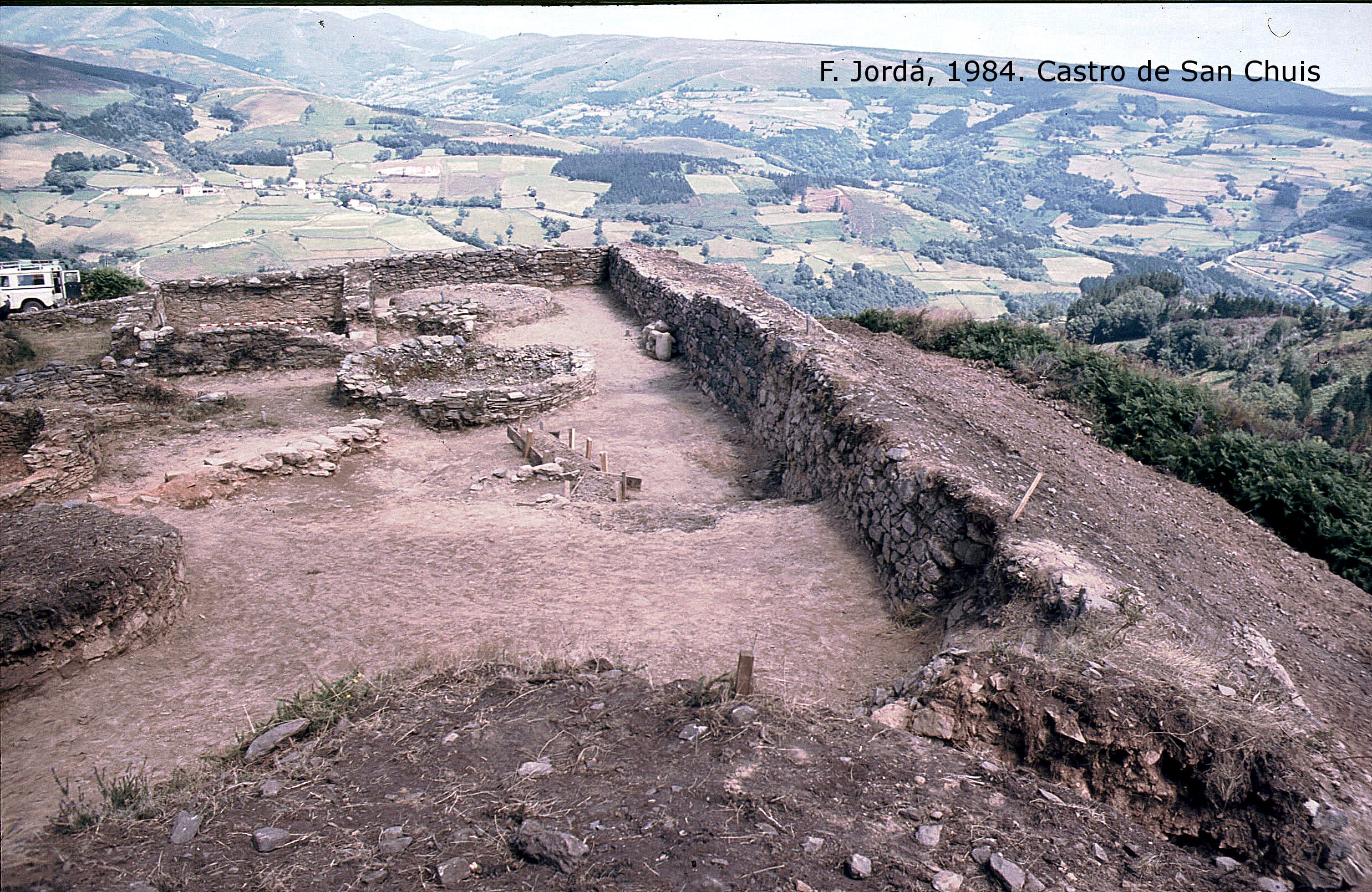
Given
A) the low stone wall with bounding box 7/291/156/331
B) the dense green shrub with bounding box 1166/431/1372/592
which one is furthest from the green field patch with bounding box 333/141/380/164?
the dense green shrub with bounding box 1166/431/1372/592

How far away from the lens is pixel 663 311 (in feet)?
57.7

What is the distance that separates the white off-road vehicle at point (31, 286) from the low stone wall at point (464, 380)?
14223 millimetres

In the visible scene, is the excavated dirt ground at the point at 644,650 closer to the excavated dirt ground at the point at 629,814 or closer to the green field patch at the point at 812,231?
the excavated dirt ground at the point at 629,814

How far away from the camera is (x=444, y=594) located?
794 centimetres

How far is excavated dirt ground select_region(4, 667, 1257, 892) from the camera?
12.4ft

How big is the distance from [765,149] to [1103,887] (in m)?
72.6

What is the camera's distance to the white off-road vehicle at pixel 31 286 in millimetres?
22328

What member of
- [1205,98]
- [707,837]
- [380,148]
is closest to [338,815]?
[707,837]

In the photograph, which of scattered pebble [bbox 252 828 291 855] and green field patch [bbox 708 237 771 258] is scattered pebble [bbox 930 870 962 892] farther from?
green field patch [bbox 708 237 771 258]

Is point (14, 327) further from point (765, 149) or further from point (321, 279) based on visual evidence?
point (765, 149)

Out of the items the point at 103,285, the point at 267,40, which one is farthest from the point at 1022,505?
the point at 267,40

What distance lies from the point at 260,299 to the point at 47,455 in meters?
9.03

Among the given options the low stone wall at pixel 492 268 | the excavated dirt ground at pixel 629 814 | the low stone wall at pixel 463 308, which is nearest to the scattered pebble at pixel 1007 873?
the excavated dirt ground at pixel 629 814

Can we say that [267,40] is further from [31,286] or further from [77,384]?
[77,384]
